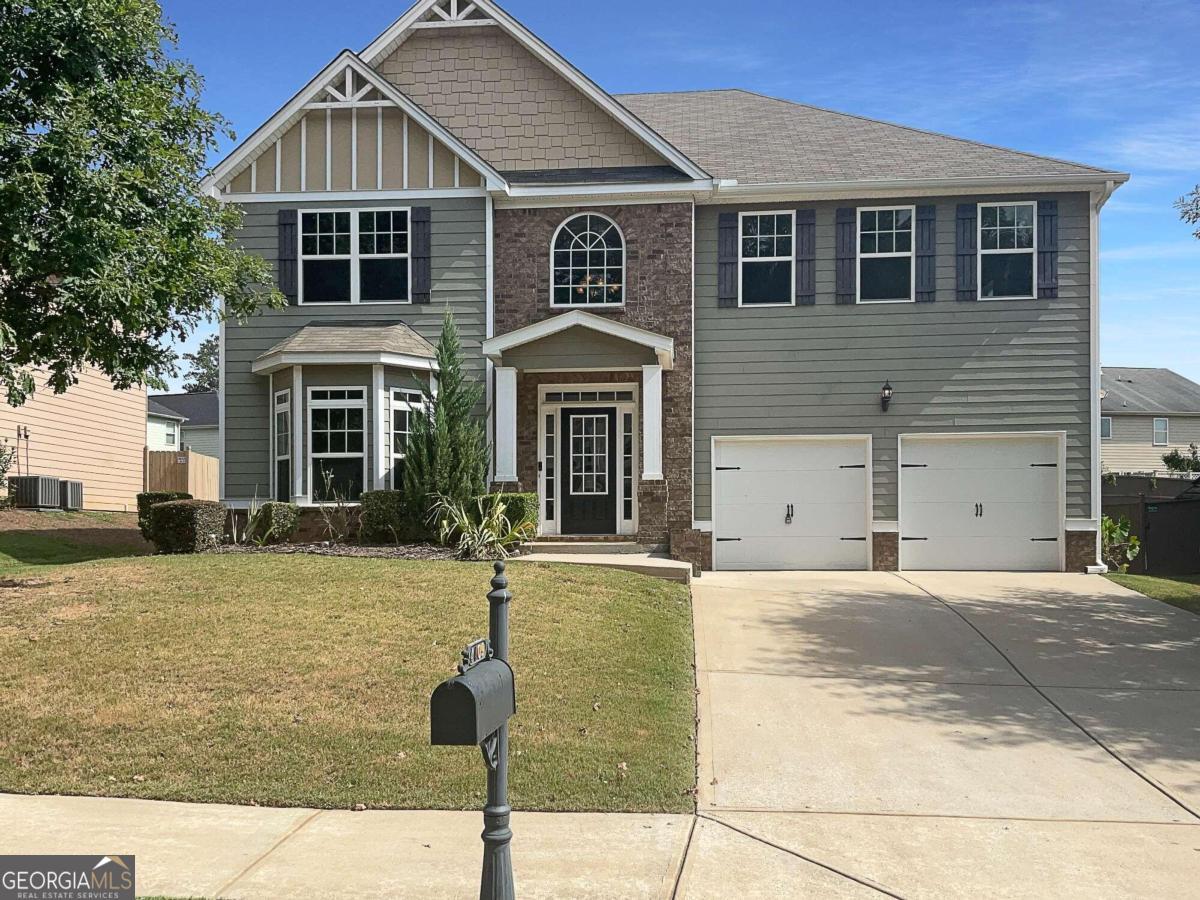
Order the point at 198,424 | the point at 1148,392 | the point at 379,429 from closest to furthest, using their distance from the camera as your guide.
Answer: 1. the point at 379,429
2. the point at 1148,392
3. the point at 198,424

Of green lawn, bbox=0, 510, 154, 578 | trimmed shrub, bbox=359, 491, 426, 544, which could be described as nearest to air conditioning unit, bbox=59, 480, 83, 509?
green lawn, bbox=0, 510, 154, 578

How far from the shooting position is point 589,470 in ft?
53.7

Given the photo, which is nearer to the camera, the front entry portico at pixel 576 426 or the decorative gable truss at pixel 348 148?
the front entry portico at pixel 576 426

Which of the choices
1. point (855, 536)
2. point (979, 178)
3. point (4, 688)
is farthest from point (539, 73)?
point (4, 688)

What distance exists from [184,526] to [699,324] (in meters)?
7.94

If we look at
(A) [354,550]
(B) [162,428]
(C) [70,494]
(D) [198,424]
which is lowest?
(A) [354,550]

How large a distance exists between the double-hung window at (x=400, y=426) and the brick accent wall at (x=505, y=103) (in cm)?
404

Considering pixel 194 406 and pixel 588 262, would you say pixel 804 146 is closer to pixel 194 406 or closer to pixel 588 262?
pixel 588 262

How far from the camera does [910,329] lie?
52.4ft

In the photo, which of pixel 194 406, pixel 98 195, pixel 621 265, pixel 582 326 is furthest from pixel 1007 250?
pixel 194 406

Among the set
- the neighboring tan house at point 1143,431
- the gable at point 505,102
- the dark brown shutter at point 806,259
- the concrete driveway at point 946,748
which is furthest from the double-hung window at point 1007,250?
the neighboring tan house at point 1143,431

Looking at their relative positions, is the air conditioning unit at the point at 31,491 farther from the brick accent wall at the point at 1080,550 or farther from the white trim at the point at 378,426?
the brick accent wall at the point at 1080,550

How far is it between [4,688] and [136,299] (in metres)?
3.81

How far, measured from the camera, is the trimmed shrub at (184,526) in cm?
1396
